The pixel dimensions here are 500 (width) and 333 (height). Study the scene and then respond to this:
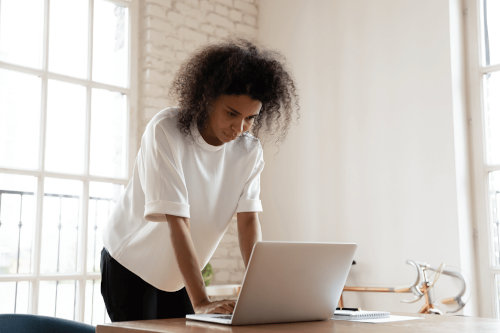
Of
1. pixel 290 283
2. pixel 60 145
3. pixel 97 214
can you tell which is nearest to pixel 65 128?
pixel 60 145

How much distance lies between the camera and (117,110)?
4102 mm

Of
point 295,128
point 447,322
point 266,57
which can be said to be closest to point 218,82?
point 266,57

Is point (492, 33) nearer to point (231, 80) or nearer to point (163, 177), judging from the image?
point (231, 80)

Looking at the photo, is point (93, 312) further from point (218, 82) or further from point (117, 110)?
point (218, 82)

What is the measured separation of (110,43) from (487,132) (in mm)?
2435

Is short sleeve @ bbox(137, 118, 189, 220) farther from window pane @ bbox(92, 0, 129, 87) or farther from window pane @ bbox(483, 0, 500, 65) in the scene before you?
window pane @ bbox(483, 0, 500, 65)

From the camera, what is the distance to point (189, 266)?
1660 mm

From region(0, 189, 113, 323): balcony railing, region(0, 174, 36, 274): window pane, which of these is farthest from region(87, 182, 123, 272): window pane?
region(0, 174, 36, 274): window pane

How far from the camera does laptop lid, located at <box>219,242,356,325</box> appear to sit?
1.32m

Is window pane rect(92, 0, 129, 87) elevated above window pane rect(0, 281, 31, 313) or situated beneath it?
elevated above

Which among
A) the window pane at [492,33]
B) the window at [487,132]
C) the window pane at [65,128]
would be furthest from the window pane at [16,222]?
the window pane at [492,33]

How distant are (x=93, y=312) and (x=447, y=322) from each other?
280cm

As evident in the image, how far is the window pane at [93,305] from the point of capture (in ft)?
12.6

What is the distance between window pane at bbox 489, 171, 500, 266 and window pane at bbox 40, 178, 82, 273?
8.09 feet
